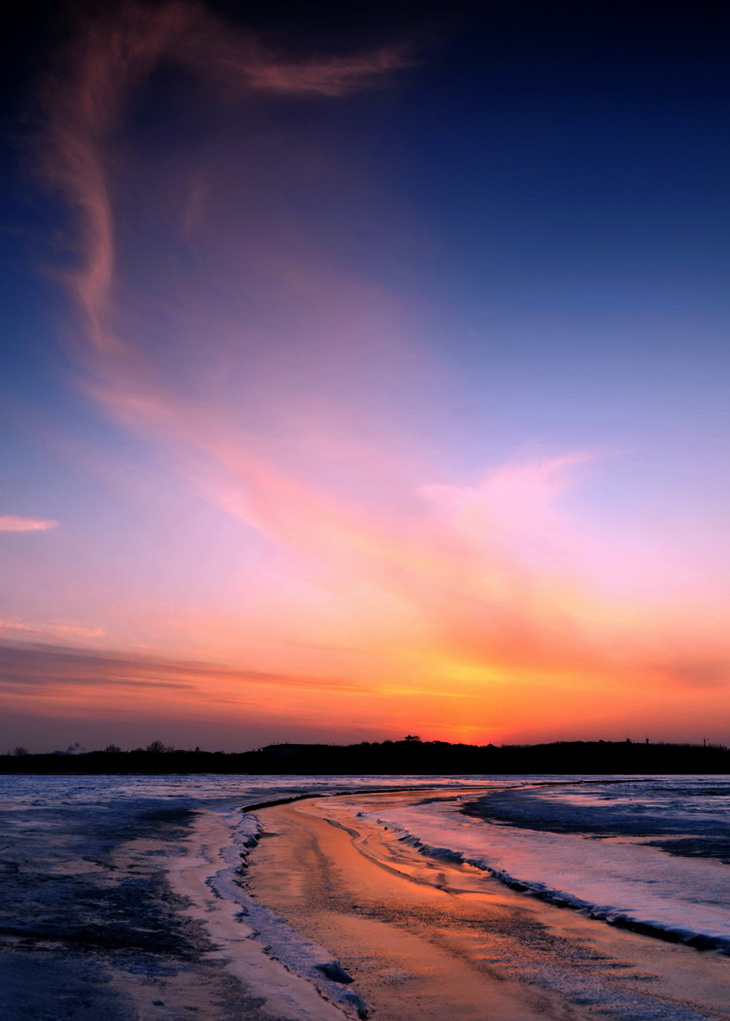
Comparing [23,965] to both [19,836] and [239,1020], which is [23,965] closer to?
[239,1020]

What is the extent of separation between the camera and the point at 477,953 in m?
9.03

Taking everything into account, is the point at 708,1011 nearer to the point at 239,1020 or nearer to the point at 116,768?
the point at 239,1020

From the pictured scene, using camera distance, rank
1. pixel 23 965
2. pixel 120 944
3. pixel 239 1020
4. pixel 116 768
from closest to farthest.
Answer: pixel 239 1020 < pixel 23 965 < pixel 120 944 < pixel 116 768

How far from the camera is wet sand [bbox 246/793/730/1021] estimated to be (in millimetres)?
6953

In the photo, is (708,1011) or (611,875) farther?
(611,875)

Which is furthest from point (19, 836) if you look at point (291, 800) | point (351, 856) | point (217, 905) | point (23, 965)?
point (291, 800)

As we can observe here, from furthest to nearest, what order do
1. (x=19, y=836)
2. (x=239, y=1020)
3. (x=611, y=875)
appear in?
(x=19, y=836) < (x=611, y=875) < (x=239, y=1020)

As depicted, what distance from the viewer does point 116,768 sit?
152m

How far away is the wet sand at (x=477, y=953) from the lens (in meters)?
6.95

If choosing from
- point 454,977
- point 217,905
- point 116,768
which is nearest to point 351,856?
point 217,905

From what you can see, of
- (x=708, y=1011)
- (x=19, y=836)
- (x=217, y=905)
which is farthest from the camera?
(x=19, y=836)

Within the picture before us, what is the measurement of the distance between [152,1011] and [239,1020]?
789 millimetres

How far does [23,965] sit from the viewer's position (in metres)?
7.61

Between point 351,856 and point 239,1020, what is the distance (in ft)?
46.5
